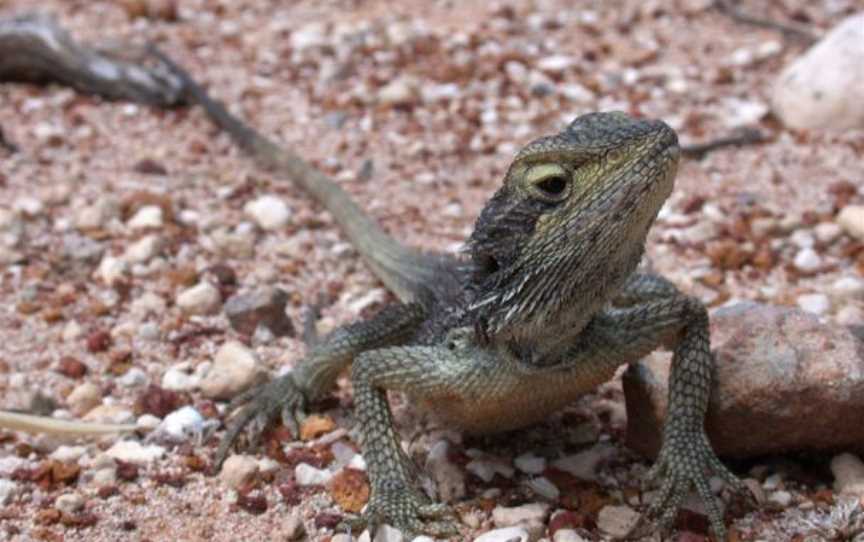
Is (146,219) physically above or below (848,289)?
above

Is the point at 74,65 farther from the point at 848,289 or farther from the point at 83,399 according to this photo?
the point at 848,289

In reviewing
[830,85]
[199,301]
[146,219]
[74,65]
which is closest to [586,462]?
[199,301]

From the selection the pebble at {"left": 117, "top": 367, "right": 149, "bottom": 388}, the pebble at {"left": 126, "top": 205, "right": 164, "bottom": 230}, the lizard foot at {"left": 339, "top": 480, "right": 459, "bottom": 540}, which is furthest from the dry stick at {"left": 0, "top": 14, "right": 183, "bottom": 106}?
the lizard foot at {"left": 339, "top": 480, "right": 459, "bottom": 540}

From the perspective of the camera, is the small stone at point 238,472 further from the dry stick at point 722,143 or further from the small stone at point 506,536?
the dry stick at point 722,143

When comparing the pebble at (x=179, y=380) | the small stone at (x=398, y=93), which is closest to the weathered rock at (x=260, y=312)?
the pebble at (x=179, y=380)

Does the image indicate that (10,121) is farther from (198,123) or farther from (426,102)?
(426,102)

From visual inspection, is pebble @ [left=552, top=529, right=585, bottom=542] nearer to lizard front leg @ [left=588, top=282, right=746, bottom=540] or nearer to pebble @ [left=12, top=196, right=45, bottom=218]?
lizard front leg @ [left=588, top=282, right=746, bottom=540]

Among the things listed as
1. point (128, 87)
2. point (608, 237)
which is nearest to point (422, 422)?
point (608, 237)
